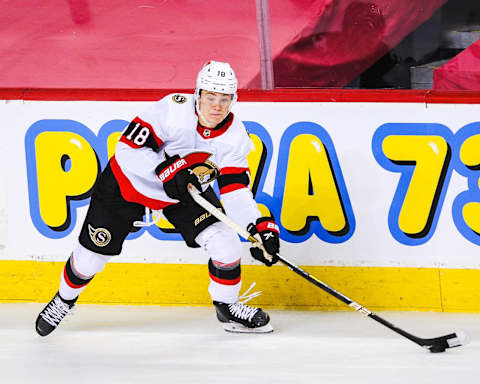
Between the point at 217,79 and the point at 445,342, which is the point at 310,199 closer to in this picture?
the point at 217,79

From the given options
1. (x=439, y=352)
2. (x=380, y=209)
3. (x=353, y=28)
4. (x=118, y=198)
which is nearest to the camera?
(x=439, y=352)

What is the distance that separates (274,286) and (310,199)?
0.39m

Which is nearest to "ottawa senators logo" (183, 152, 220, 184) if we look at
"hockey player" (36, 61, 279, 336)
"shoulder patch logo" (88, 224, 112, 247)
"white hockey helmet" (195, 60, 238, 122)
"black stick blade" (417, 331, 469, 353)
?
"hockey player" (36, 61, 279, 336)

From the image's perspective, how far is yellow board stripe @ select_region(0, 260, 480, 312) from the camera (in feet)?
12.0

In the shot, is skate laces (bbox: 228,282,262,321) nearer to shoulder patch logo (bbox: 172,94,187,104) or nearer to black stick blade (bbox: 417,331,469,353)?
black stick blade (bbox: 417,331,469,353)

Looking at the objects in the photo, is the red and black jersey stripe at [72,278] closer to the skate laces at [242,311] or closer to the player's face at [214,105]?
the skate laces at [242,311]

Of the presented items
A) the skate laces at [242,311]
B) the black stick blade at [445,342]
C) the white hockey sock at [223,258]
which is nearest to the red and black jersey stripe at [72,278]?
the white hockey sock at [223,258]

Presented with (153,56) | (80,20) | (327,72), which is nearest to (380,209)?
(327,72)

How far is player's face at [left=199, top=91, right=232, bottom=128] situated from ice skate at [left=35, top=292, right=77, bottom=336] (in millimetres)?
879

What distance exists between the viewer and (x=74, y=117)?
386 cm

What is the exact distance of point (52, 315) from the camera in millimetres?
3365

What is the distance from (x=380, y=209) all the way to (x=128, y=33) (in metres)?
1.44

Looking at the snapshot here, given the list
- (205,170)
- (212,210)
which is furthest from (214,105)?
(212,210)

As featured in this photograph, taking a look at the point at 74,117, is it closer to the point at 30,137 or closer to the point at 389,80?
the point at 30,137
